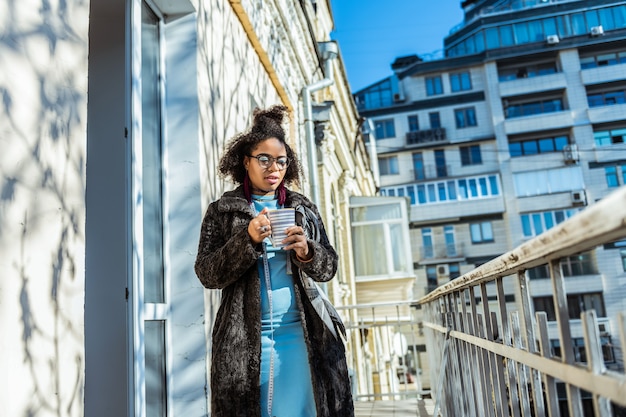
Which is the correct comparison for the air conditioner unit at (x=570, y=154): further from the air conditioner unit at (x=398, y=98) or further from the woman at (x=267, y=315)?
the woman at (x=267, y=315)

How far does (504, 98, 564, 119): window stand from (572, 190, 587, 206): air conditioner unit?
760 cm

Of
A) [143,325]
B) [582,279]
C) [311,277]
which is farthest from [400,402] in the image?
[582,279]

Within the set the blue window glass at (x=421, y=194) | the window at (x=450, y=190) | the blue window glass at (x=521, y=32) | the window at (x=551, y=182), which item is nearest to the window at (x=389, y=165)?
the window at (x=450, y=190)

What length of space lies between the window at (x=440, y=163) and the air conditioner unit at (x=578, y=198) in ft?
30.6

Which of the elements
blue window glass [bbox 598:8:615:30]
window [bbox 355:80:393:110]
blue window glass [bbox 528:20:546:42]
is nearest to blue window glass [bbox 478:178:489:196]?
window [bbox 355:80:393:110]

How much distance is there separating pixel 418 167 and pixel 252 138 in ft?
149

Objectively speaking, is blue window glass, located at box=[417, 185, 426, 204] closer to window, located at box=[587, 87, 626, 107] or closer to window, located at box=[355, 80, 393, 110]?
window, located at box=[355, 80, 393, 110]

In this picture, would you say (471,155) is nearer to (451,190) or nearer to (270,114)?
(451,190)

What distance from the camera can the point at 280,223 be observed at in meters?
2.03

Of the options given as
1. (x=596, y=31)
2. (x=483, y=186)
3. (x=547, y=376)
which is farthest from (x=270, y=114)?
(x=596, y=31)

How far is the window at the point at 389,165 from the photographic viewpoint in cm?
4672

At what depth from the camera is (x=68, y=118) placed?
6.76ft

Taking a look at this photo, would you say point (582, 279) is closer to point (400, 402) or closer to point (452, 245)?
point (452, 245)

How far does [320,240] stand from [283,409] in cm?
67
